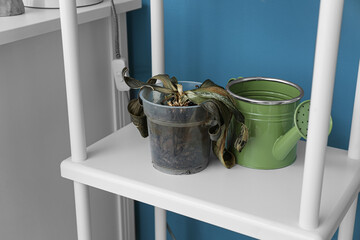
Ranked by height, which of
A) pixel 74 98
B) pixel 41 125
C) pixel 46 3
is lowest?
pixel 41 125

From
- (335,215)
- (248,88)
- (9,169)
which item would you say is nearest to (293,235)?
(335,215)

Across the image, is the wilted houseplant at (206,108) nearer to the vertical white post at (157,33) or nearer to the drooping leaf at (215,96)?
the drooping leaf at (215,96)

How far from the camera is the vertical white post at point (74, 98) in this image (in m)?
0.76

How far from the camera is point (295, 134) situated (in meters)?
0.76

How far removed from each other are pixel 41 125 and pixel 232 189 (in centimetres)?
45

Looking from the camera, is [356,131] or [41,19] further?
[41,19]

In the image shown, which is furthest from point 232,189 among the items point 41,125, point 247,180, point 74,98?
point 41,125

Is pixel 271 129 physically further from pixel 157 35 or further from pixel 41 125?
pixel 41 125


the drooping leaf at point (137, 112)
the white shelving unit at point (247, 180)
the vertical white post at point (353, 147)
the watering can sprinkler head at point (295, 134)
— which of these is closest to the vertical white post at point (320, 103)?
the white shelving unit at point (247, 180)

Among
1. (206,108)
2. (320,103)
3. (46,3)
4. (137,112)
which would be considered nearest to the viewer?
(320,103)

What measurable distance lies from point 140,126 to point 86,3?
1.06ft

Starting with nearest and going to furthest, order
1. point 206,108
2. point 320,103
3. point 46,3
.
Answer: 1. point 320,103
2. point 206,108
3. point 46,3

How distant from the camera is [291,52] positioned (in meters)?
0.99

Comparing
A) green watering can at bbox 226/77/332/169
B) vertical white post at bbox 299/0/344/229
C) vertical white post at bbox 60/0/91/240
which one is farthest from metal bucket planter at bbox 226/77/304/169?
vertical white post at bbox 60/0/91/240
